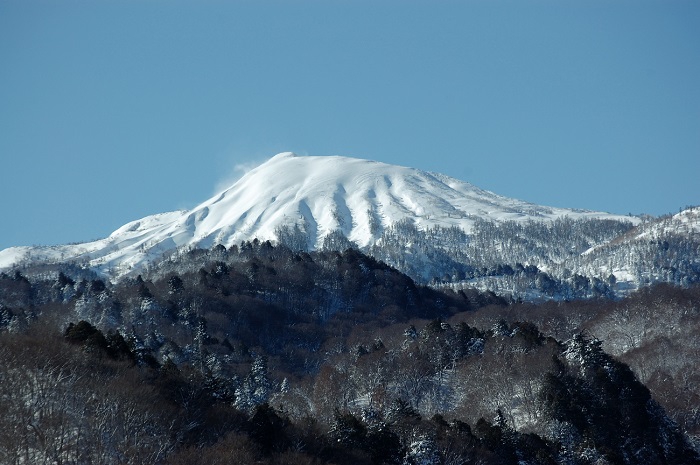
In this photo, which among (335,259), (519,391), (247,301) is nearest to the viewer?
(519,391)

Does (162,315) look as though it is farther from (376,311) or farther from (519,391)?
(519,391)

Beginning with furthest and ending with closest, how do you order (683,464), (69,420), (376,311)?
(376,311) < (683,464) < (69,420)

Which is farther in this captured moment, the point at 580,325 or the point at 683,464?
the point at 580,325

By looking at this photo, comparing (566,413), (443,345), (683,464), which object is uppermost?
(443,345)

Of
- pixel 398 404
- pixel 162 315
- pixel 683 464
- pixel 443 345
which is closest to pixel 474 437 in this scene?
pixel 398 404

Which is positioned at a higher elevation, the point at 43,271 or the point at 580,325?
the point at 43,271

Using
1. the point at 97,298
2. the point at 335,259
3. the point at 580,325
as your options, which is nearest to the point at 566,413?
the point at 580,325

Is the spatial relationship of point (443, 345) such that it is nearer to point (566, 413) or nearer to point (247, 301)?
point (566, 413)
